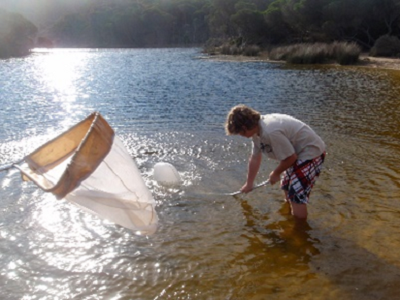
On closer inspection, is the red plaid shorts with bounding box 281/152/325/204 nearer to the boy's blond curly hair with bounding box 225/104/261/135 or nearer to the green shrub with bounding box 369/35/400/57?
the boy's blond curly hair with bounding box 225/104/261/135

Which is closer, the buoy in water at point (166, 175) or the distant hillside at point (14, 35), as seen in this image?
the buoy in water at point (166, 175)

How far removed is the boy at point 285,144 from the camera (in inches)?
180

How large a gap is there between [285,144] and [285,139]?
→ 0.06m

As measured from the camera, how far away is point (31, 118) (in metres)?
13.9

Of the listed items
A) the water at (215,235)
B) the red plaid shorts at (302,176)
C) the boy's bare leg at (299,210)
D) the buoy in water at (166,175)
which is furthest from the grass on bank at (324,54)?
the red plaid shorts at (302,176)

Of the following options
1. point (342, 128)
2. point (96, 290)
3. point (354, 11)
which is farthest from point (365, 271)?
point (354, 11)

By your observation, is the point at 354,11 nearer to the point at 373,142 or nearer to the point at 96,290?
the point at 373,142

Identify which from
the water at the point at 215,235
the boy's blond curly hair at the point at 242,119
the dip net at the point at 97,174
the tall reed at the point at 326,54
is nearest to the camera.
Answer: the dip net at the point at 97,174

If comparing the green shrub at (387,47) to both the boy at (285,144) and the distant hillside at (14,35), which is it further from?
the distant hillside at (14,35)

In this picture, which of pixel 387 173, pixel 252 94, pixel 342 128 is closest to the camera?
pixel 387 173

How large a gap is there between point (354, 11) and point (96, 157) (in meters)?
48.7

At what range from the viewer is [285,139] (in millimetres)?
4625

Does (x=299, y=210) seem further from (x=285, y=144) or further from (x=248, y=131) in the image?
(x=248, y=131)

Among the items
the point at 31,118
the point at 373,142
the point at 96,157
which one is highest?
the point at 96,157
